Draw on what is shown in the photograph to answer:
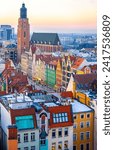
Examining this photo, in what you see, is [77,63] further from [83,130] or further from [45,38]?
[45,38]

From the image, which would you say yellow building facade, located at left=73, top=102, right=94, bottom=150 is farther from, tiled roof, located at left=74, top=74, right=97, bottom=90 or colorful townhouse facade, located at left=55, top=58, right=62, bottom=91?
colorful townhouse facade, located at left=55, top=58, right=62, bottom=91

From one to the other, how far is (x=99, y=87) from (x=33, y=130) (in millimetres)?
11956

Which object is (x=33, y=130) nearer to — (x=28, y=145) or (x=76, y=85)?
(x=28, y=145)

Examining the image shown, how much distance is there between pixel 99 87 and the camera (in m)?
2.44

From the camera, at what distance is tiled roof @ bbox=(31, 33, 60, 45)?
58.0 m

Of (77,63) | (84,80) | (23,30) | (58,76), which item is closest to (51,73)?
(58,76)

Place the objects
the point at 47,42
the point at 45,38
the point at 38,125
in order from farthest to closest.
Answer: the point at 45,38
the point at 47,42
the point at 38,125

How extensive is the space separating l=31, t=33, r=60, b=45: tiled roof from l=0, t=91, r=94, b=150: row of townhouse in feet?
137

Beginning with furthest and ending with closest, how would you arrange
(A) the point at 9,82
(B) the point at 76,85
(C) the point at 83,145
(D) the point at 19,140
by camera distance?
(A) the point at 9,82, (B) the point at 76,85, (C) the point at 83,145, (D) the point at 19,140

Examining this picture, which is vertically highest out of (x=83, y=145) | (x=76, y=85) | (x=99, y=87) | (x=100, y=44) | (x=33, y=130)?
(x=100, y=44)

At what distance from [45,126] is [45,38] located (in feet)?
156

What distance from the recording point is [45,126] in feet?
47.3

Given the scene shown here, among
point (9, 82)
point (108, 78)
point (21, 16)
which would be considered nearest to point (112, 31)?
point (108, 78)

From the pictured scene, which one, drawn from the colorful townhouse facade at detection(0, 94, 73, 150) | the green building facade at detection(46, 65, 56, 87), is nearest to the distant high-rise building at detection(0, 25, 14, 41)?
the green building facade at detection(46, 65, 56, 87)
